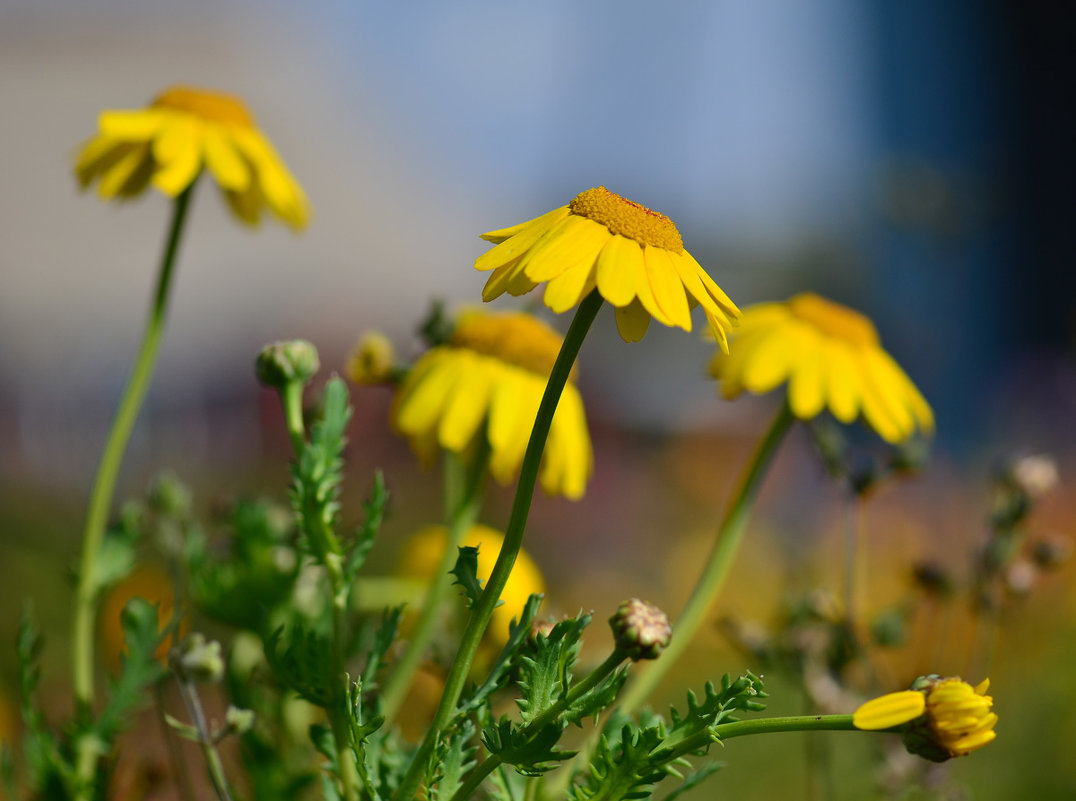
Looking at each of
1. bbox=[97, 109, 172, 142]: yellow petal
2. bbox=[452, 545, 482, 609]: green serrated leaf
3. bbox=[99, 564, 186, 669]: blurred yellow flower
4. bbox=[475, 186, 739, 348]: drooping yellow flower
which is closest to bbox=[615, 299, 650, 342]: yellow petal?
bbox=[475, 186, 739, 348]: drooping yellow flower

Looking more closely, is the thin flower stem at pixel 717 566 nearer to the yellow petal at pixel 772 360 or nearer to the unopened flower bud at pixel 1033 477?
the yellow petal at pixel 772 360

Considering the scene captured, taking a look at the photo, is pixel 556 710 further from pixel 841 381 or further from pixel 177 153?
pixel 177 153

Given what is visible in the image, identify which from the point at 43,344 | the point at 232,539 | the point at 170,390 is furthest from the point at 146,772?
the point at 43,344

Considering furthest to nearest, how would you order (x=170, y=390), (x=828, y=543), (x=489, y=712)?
1. (x=170, y=390)
2. (x=828, y=543)
3. (x=489, y=712)

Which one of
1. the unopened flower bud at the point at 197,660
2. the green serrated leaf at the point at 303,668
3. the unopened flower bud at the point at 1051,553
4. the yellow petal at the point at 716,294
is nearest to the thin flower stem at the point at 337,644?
the green serrated leaf at the point at 303,668

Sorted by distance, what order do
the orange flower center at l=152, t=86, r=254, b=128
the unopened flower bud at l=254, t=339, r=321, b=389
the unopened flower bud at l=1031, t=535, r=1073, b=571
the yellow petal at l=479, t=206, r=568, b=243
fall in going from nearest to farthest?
the yellow petal at l=479, t=206, r=568, b=243
the unopened flower bud at l=254, t=339, r=321, b=389
the orange flower center at l=152, t=86, r=254, b=128
the unopened flower bud at l=1031, t=535, r=1073, b=571

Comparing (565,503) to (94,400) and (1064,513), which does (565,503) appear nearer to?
(1064,513)

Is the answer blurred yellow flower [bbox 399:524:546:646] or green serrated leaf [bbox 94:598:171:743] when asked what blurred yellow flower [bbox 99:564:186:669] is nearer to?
blurred yellow flower [bbox 399:524:546:646]
